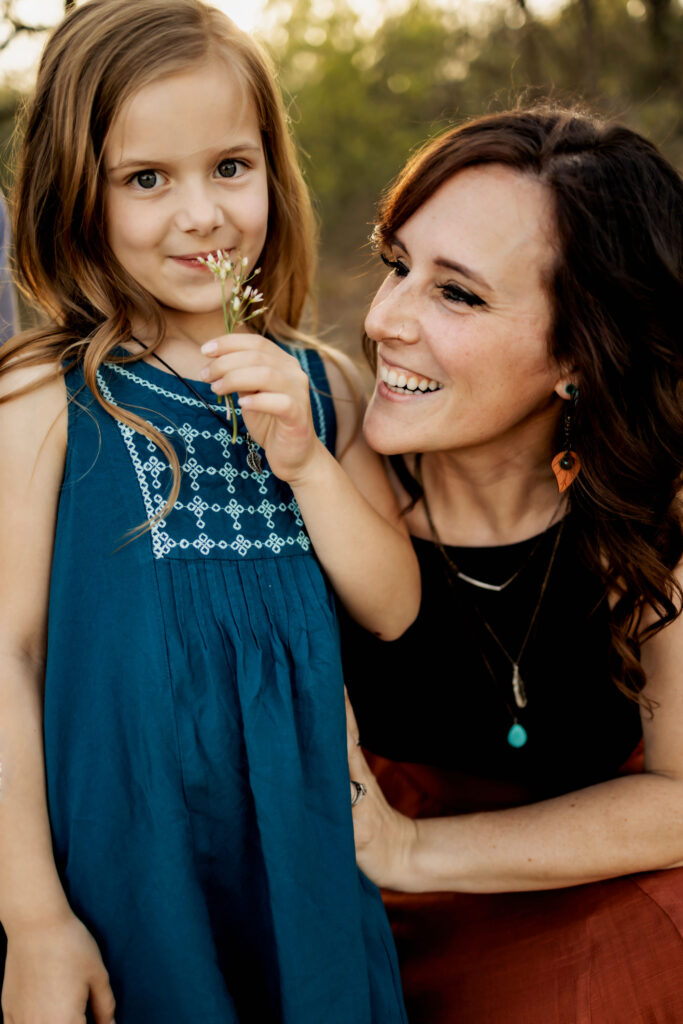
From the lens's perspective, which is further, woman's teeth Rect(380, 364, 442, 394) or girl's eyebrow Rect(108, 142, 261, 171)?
woman's teeth Rect(380, 364, 442, 394)

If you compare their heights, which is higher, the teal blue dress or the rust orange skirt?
the teal blue dress

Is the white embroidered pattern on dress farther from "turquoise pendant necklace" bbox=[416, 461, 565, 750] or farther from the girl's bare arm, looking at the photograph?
"turquoise pendant necklace" bbox=[416, 461, 565, 750]

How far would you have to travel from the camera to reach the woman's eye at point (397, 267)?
202 centimetres

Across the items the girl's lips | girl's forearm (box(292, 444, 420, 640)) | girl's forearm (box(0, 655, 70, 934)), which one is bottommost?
girl's forearm (box(0, 655, 70, 934))

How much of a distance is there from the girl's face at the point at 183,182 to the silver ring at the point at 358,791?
1.06 metres

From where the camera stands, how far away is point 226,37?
1.78 m

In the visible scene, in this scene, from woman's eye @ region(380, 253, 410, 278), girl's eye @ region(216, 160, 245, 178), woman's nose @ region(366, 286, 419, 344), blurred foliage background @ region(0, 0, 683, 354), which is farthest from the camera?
blurred foliage background @ region(0, 0, 683, 354)

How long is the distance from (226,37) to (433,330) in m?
0.72

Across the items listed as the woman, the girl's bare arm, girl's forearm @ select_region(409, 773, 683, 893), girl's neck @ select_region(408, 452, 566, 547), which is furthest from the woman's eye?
girl's forearm @ select_region(409, 773, 683, 893)

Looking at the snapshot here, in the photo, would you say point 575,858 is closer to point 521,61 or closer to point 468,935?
point 468,935

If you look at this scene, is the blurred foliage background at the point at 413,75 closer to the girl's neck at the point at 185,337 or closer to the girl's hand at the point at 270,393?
the girl's neck at the point at 185,337

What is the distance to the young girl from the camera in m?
1.57

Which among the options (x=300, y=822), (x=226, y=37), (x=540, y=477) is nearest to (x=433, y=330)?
(x=540, y=477)

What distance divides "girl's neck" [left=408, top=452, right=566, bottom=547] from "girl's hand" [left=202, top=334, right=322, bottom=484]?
653mm
